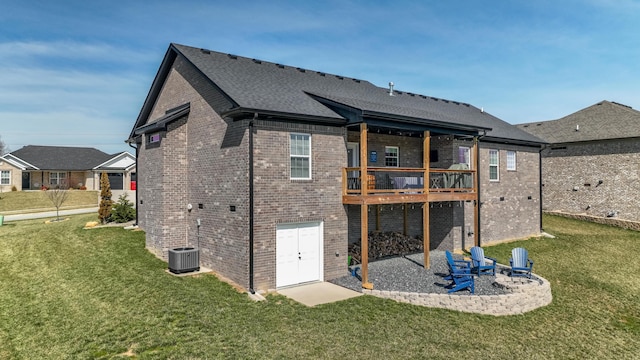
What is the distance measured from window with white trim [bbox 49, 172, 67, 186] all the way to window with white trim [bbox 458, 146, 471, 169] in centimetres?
4511

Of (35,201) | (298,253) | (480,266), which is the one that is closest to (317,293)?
(298,253)

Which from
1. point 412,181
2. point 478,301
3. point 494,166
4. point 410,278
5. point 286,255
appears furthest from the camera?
point 494,166

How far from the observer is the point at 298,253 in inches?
511

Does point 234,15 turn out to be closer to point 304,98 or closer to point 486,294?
point 304,98

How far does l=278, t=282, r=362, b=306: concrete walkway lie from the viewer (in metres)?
11.3

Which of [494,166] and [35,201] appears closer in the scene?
[494,166]

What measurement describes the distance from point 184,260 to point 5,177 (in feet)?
134

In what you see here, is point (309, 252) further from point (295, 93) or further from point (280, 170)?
point (295, 93)

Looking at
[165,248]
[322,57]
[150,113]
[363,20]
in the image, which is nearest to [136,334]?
[165,248]

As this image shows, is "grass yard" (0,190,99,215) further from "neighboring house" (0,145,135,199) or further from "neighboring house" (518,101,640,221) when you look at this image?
"neighboring house" (518,101,640,221)

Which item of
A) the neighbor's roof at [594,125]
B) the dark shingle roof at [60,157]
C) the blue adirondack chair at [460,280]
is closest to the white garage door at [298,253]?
the blue adirondack chair at [460,280]

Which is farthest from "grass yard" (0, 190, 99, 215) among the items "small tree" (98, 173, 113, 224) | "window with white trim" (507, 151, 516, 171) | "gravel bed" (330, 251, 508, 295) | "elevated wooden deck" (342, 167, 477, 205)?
"window with white trim" (507, 151, 516, 171)

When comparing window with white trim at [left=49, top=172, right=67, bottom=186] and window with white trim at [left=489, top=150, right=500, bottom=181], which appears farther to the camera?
window with white trim at [left=49, top=172, right=67, bottom=186]

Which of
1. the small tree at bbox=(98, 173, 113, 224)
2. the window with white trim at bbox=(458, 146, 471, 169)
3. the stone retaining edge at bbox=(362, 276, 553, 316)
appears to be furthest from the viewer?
the small tree at bbox=(98, 173, 113, 224)
